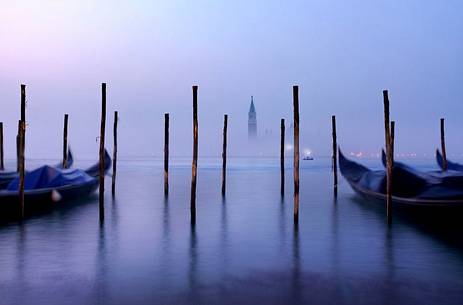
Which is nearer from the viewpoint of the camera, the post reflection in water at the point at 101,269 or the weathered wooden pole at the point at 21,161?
the post reflection in water at the point at 101,269

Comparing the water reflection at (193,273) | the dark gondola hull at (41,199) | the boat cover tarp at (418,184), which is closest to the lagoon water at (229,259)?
the water reflection at (193,273)

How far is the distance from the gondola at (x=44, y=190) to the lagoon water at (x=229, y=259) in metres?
0.68

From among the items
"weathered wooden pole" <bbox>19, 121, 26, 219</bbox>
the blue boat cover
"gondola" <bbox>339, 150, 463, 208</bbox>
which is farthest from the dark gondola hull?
"gondola" <bbox>339, 150, 463, 208</bbox>

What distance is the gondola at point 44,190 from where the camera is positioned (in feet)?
38.7

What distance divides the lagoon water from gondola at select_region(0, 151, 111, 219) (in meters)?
0.68

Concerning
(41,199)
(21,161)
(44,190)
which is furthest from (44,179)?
(21,161)

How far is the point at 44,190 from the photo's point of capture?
13.9 m

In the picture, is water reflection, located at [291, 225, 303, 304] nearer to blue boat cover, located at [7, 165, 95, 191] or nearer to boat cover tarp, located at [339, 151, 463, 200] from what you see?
boat cover tarp, located at [339, 151, 463, 200]

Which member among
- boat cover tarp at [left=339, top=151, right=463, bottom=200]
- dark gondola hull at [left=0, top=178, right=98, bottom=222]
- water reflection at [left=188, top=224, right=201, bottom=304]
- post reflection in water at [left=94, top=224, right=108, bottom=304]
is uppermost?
boat cover tarp at [left=339, top=151, right=463, bottom=200]

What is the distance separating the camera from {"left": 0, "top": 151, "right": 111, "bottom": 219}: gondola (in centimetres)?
1181

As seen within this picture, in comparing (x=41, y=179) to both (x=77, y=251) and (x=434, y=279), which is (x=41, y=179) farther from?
(x=434, y=279)

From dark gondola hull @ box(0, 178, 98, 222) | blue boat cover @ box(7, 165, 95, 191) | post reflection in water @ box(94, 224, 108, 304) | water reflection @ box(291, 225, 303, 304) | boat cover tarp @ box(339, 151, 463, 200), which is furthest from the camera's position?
blue boat cover @ box(7, 165, 95, 191)

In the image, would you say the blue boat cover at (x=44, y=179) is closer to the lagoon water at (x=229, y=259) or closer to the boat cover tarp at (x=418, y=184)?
the lagoon water at (x=229, y=259)

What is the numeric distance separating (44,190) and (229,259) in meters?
8.32
